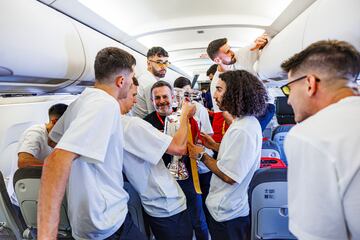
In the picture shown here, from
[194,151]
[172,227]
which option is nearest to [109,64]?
[194,151]

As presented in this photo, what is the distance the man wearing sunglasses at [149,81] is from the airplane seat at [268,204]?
143cm

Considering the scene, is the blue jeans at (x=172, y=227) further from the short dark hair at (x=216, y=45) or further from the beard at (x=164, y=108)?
the short dark hair at (x=216, y=45)

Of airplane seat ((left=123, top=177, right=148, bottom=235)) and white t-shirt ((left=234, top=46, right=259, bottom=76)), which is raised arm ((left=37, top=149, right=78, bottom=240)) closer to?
airplane seat ((left=123, top=177, right=148, bottom=235))

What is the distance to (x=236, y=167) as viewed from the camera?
1.46 m

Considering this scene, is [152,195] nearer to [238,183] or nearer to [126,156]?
[126,156]

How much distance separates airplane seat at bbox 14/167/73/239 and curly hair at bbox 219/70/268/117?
4.42 ft

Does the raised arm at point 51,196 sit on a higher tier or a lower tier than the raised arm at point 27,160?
higher

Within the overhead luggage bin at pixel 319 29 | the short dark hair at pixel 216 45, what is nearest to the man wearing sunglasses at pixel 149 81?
the short dark hair at pixel 216 45

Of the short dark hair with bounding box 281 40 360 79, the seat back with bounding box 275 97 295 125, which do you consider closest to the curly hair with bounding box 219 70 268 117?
the short dark hair with bounding box 281 40 360 79

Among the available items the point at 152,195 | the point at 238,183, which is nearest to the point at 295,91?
the point at 238,183

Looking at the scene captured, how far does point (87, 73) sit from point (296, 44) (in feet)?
5.90

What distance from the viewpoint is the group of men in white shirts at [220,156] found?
0.73m

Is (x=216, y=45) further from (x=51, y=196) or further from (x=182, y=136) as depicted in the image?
(x=51, y=196)

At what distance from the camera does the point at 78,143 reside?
99cm
